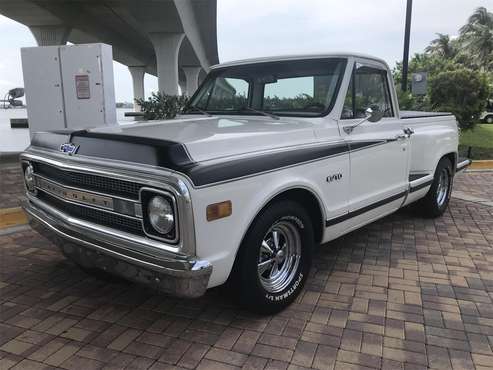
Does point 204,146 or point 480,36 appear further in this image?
point 480,36

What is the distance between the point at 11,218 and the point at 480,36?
57.4 meters

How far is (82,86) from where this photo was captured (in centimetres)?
763

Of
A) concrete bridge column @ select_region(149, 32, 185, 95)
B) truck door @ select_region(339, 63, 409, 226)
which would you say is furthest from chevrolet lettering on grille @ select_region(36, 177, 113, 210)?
concrete bridge column @ select_region(149, 32, 185, 95)

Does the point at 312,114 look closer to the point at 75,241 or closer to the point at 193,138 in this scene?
the point at 193,138

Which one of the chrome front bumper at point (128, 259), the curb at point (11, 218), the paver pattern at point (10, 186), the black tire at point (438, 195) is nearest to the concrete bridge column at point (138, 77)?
the paver pattern at point (10, 186)

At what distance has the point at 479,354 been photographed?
2814 mm

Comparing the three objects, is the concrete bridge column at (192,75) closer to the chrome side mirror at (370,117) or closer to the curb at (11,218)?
the curb at (11,218)

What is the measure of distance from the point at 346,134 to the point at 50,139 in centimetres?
235

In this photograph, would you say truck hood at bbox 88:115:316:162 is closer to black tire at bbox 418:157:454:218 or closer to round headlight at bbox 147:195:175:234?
round headlight at bbox 147:195:175:234

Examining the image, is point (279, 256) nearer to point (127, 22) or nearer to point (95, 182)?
point (95, 182)

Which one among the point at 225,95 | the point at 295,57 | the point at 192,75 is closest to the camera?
the point at 295,57

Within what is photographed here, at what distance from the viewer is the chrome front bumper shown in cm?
250

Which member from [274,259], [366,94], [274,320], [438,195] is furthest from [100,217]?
[438,195]

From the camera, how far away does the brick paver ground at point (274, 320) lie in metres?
2.77
